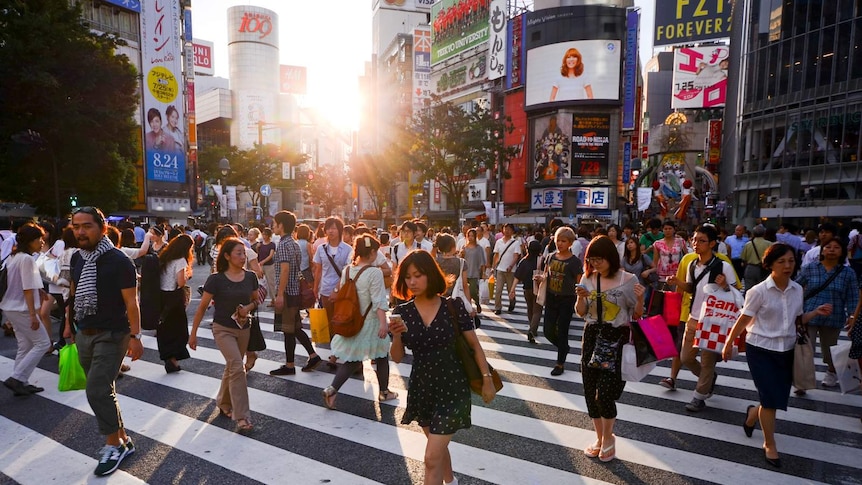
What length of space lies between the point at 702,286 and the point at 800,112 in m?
29.4

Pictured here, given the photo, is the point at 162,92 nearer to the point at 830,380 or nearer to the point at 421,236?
the point at 421,236

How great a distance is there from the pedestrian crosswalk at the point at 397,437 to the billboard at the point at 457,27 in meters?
47.1

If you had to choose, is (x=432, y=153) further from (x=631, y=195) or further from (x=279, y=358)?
(x=631, y=195)

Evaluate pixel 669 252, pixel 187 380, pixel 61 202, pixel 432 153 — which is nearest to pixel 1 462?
pixel 187 380

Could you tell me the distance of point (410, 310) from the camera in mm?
3361

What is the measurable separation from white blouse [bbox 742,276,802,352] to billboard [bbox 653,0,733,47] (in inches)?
1828

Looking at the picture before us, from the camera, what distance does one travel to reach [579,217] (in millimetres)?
41094

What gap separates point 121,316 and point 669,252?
6.89m

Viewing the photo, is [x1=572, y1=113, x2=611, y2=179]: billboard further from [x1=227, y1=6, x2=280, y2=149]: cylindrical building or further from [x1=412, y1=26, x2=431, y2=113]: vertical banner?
[x1=227, y1=6, x2=280, y2=149]: cylindrical building

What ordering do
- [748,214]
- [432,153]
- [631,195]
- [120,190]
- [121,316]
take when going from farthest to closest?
1. [631,195]
2. [748,214]
3. [432,153]
4. [120,190]
5. [121,316]

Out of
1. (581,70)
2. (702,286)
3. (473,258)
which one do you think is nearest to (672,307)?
(702,286)

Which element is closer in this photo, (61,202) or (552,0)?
(61,202)

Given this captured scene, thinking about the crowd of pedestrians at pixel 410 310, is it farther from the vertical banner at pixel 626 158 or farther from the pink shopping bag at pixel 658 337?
the vertical banner at pixel 626 158

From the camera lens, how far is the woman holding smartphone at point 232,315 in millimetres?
4758
